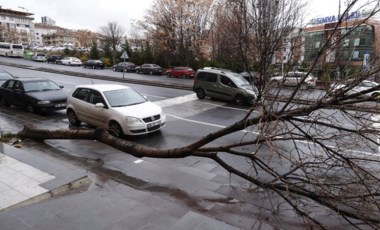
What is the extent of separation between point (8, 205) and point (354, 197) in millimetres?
5129

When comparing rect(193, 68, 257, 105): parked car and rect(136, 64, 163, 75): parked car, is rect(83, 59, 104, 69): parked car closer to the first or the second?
rect(136, 64, 163, 75): parked car

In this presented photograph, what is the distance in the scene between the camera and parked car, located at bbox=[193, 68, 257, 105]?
1575 centimetres

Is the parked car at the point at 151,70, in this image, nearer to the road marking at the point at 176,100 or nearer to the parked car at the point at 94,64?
the parked car at the point at 94,64

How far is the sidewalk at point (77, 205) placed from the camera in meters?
4.32

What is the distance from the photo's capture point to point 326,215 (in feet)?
16.5

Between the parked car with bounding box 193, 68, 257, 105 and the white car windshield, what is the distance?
677 centimetres

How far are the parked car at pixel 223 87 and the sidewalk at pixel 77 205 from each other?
1091 centimetres

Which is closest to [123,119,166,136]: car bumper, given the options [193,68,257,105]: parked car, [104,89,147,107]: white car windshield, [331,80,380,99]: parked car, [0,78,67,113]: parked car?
[104,89,147,107]: white car windshield

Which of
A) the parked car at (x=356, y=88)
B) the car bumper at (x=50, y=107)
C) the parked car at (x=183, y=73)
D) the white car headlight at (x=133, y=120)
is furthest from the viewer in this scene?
the parked car at (x=183, y=73)

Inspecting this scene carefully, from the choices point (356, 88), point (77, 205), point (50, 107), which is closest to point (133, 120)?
point (77, 205)

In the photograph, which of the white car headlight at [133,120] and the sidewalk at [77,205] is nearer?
the sidewalk at [77,205]

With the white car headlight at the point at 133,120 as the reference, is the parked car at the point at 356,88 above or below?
above

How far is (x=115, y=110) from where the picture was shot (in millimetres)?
9516

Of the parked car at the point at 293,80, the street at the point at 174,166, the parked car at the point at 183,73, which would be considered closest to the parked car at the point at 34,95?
the street at the point at 174,166
